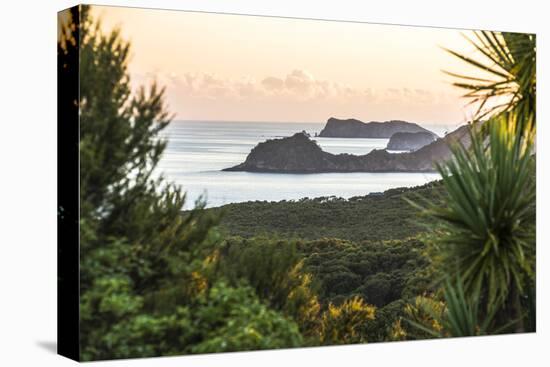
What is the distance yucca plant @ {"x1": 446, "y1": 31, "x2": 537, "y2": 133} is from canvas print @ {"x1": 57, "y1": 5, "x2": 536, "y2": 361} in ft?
0.06

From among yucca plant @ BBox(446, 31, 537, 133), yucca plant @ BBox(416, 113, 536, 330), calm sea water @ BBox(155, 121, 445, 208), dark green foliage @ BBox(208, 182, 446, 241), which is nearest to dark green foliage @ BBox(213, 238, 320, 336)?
dark green foliage @ BBox(208, 182, 446, 241)

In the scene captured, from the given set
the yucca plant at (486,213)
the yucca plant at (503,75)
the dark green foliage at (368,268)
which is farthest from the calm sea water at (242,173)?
the yucca plant at (503,75)

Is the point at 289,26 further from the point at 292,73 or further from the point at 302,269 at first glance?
the point at 302,269

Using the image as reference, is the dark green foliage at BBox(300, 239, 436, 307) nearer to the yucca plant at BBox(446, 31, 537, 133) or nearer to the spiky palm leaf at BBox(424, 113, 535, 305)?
the spiky palm leaf at BBox(424, 113, 535, 305)

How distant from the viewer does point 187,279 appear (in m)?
9.18

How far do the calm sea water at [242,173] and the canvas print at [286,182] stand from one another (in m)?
0.01

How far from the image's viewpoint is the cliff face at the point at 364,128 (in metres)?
10.3

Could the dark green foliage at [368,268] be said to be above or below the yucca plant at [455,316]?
above

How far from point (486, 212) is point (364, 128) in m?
1.35

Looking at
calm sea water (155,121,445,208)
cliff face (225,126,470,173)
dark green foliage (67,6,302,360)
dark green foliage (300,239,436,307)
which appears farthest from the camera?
dark green foliage (300,239,436,307)

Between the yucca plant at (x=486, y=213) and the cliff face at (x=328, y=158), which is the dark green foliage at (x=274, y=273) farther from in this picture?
the yucca plant at (x=486, y=213)

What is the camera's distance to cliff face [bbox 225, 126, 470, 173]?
32.6ft

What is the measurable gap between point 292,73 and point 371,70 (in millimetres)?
820

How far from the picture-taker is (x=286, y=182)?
1004cm
